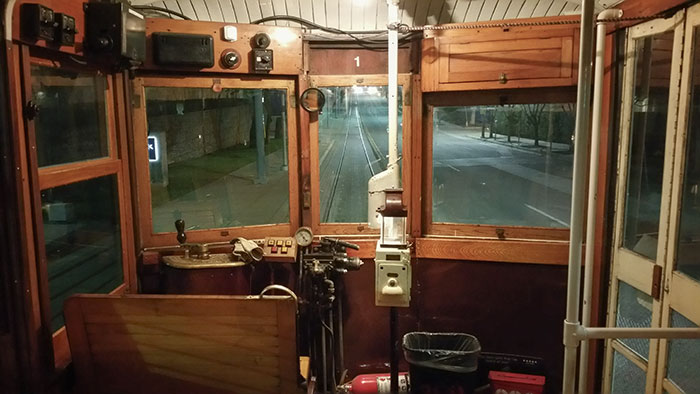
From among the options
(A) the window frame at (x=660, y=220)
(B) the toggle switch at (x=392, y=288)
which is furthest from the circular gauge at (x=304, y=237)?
(A) the window frame at (x=660, y=220)

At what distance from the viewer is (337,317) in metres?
3.71

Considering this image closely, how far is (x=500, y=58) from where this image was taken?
132 inches

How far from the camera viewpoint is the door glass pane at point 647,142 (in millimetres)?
2768

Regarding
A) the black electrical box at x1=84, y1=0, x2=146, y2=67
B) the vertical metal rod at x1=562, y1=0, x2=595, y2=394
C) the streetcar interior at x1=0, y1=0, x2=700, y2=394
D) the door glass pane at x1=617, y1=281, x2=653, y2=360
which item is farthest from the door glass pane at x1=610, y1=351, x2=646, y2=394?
the black electrical box at x1=84, y1=0, x2=146, y2=67

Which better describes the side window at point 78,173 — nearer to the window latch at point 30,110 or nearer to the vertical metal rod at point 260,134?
the window latch at point 30,110

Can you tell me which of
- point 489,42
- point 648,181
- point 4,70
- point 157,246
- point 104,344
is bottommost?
point 104,344

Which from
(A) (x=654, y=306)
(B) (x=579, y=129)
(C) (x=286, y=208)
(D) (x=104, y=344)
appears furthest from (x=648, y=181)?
(D) (x=104, y=344)

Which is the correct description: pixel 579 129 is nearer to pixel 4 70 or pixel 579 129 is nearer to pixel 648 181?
pixel 648 181

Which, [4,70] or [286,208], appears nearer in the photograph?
[4,70]

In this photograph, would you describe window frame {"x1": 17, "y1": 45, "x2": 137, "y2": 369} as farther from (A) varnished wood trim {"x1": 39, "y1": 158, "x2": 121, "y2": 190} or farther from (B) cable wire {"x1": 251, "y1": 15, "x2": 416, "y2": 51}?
(B) cable wire {"x1": 251, "y1": 15, "x2": 416, "y2": 51}

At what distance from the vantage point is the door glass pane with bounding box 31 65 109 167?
8.61 ft

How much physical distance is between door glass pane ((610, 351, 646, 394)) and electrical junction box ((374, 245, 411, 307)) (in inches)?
55.3

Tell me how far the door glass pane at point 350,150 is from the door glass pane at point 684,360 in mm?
2005

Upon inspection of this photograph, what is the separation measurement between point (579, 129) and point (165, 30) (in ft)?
8.61
